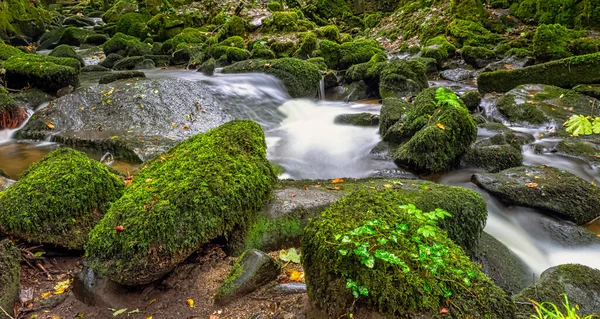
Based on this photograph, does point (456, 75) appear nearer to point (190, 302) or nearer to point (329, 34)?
point (329, 34)

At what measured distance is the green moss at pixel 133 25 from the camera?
1848 centimetres

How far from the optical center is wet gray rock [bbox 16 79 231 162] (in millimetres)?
5926

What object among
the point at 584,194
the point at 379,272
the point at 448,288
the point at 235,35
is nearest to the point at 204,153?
the point at 379,272

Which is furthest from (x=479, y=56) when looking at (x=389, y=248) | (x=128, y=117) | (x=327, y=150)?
(x=389, y=248)

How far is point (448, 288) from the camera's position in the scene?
175cm

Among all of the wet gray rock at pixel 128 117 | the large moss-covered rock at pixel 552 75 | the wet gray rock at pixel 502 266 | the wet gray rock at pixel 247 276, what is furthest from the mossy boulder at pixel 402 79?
the wet gray rock at pixel 247 276

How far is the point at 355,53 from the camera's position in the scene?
1245 cm

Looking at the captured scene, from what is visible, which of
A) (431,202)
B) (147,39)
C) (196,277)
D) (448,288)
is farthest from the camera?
(147,39)

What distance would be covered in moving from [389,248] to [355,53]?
11.5m

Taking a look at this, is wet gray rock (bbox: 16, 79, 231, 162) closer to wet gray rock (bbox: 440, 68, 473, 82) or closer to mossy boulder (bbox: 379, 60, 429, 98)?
mossy boulder (bbox: 379, 60, 429, 98)

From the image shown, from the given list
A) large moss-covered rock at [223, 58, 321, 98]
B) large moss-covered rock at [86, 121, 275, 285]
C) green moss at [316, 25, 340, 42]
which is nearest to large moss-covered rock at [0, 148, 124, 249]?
large moss-covered rock at [86, 121, 275, 285]

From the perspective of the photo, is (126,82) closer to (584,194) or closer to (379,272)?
(379,272)

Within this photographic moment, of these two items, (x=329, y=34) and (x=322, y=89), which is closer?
(x=322, y=89)

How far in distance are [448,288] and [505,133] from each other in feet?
17.7
